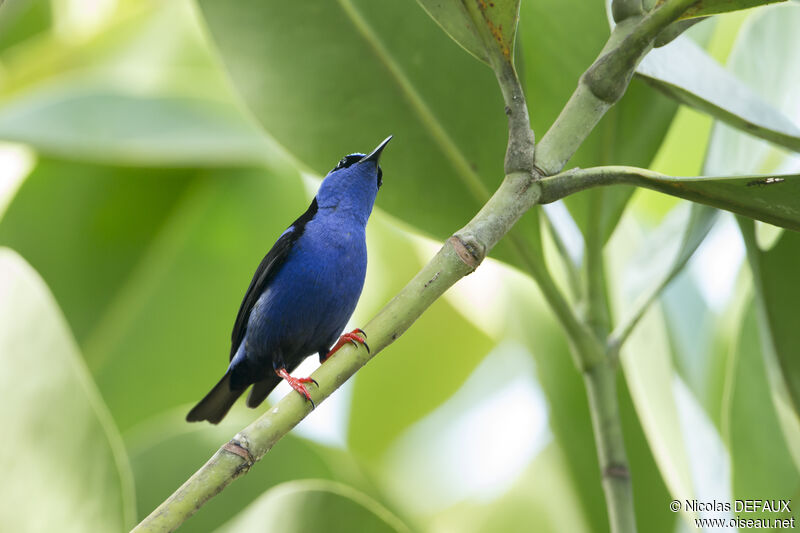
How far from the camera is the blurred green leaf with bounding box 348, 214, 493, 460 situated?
2188mm

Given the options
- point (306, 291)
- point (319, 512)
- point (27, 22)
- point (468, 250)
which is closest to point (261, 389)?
point (306, 291)

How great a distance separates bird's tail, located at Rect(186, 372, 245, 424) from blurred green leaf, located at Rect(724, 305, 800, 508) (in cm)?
104

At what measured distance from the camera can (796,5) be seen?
79.4 inches

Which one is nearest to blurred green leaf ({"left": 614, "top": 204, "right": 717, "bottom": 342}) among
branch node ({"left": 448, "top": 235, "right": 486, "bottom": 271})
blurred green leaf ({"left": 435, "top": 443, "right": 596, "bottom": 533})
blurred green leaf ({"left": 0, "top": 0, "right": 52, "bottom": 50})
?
blurred green leaf ({"left": 435, "top": 443, "right": 596, "bottom": 533})

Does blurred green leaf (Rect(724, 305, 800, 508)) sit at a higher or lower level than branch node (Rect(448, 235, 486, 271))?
higher

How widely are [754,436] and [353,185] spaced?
1071 mm

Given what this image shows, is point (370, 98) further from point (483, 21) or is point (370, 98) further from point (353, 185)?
point (483, 21)

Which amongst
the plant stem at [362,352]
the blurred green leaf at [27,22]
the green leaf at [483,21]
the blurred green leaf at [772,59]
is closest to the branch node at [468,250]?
the plant stem at [362,352]

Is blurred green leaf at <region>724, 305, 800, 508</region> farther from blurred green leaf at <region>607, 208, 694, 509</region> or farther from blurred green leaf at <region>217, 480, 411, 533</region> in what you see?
blurred green leaf at <region>217, 480, 411, 533</region>

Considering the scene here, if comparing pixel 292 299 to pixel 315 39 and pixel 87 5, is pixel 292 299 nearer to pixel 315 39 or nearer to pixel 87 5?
pixel 315 39

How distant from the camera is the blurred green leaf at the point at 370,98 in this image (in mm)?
1634

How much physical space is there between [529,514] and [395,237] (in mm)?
795

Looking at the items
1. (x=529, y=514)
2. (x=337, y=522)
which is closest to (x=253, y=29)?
(x=337, y=522)

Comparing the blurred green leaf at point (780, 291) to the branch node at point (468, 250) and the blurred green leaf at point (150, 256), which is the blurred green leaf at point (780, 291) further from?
the blurred green leaf at point (150, 256)
